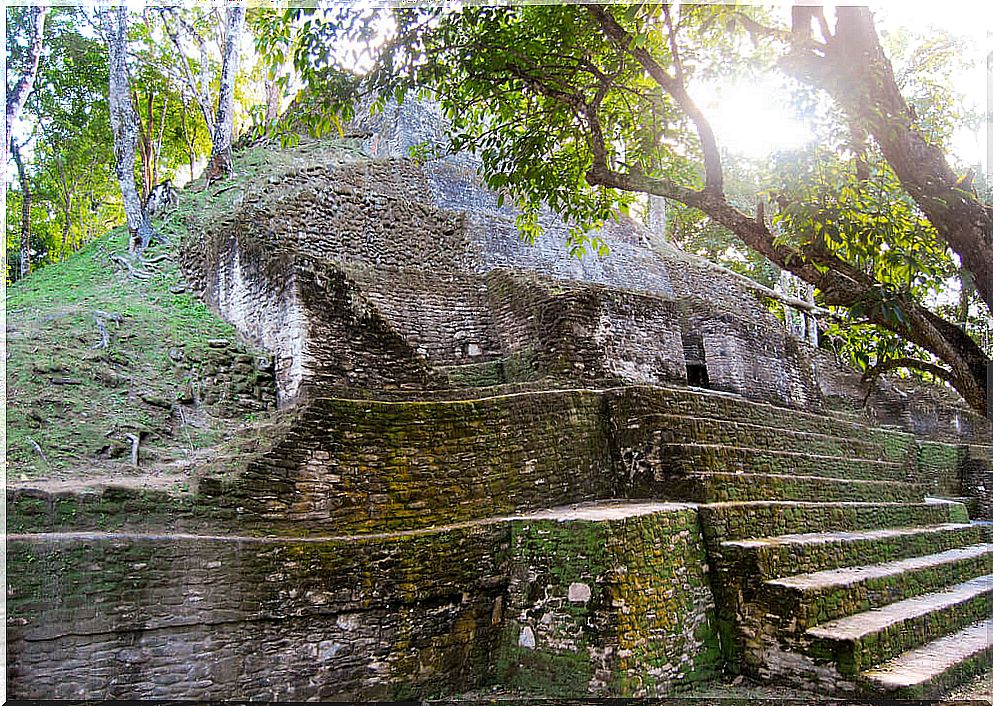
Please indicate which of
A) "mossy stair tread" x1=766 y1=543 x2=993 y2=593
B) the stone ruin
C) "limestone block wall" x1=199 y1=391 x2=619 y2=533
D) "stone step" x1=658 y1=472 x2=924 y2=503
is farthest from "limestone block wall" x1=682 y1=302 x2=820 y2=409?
"limestone block wall" x1=199 y1=391 x2=619 y2=533

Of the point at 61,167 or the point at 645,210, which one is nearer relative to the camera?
the point at 61,167

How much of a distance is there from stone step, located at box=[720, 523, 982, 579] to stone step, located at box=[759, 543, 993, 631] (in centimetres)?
8

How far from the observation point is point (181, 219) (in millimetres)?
13109

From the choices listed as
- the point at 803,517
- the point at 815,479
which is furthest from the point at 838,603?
the point at 815,479

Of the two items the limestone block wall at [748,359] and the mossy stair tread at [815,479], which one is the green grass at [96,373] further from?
the limestone block wall at [748,359]

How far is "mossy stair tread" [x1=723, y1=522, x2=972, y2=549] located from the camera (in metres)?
6.12

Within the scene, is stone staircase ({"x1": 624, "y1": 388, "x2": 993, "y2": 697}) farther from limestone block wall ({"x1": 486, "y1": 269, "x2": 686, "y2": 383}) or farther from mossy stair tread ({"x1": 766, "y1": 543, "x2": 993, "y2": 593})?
limestone block wall ({"x1": 486, "y1": 269, "x2": 686, "y2": 383})

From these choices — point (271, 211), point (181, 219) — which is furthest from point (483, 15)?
point (181, 219)

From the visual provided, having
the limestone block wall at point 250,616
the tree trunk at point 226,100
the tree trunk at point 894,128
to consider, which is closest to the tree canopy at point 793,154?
the tree trunk at point 894,128

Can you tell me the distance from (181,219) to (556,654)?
11.0 metres

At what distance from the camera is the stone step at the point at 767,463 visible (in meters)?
6.85

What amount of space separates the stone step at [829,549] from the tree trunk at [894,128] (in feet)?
9.53

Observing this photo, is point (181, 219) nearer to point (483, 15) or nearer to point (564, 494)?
point (483, 15)

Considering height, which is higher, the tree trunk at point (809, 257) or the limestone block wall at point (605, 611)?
the tree trunk at point (809, 257)
